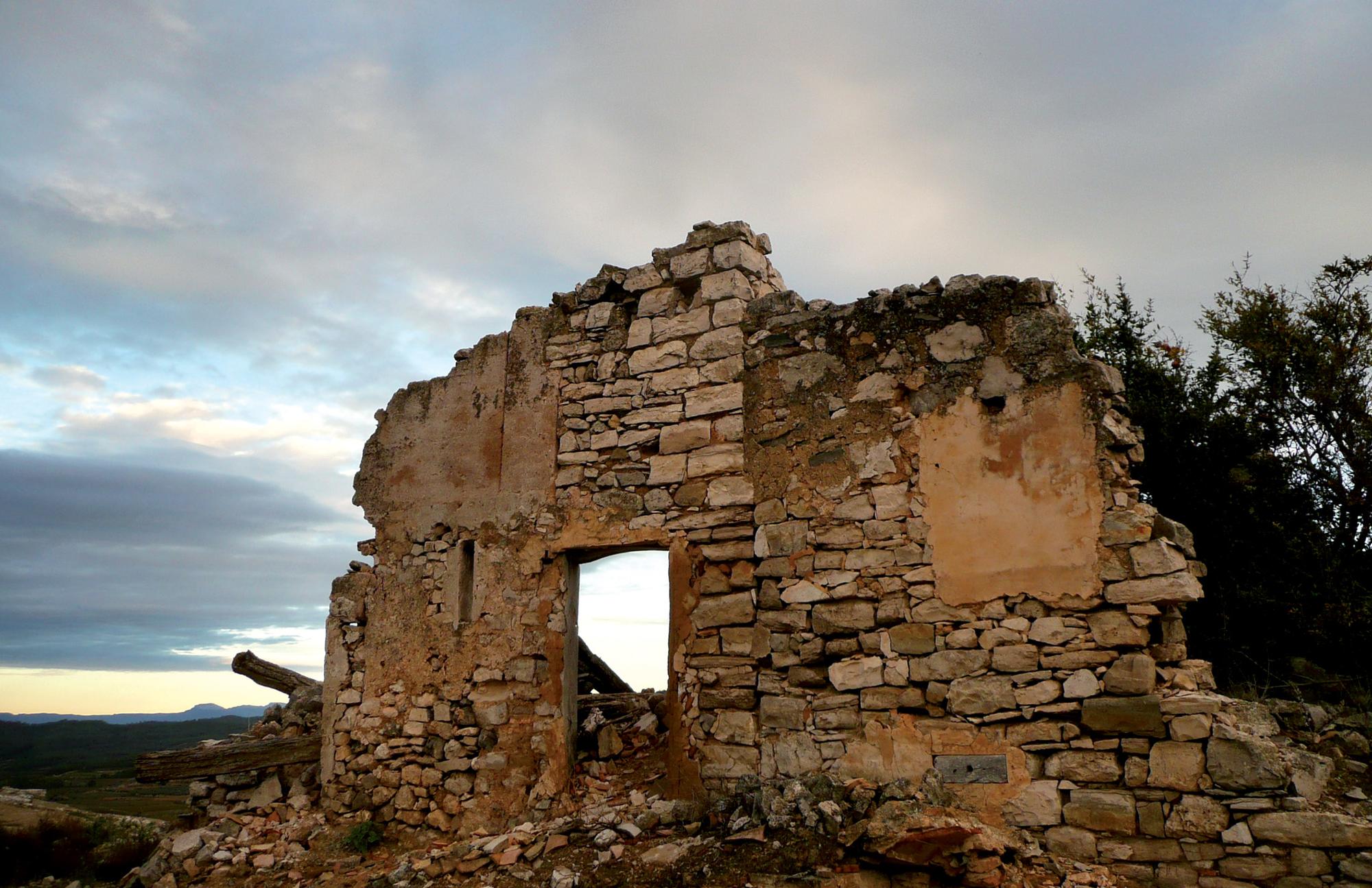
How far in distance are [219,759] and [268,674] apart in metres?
1.35

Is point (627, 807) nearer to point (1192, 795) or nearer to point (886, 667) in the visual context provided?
point (886, 667)

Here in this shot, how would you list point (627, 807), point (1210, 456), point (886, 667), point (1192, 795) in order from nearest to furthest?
point (1192, 795) < point (886, 667) < point (627, 807) < point (1210, 456)

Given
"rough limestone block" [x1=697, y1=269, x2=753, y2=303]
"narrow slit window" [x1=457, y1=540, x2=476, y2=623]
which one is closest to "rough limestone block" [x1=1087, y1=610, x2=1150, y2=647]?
"rough limestone block" [x1=697, y1=269, x2=753, y2=303]

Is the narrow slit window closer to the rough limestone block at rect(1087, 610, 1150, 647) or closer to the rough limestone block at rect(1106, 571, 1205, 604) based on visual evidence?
the rough limestone block at rect(1087, 610, 1150, 647)

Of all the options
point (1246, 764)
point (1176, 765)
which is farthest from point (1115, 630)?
point (1246, 764)

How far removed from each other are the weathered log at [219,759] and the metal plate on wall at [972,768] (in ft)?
16.9

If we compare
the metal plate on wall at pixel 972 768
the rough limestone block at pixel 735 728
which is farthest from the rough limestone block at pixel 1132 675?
the rough limestone block at pixel 735 728

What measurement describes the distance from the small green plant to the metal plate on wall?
4315 mm

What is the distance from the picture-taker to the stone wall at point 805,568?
5.30 metres

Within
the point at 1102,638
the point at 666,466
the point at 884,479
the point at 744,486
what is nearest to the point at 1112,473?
the point at 1102,638

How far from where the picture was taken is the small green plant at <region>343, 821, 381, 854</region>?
704cm

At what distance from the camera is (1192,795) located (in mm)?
5020

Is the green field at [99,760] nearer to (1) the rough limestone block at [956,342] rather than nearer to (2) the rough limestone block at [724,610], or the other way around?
(2) the rough limestone block at [724,610]

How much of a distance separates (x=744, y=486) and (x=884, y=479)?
1026mm
